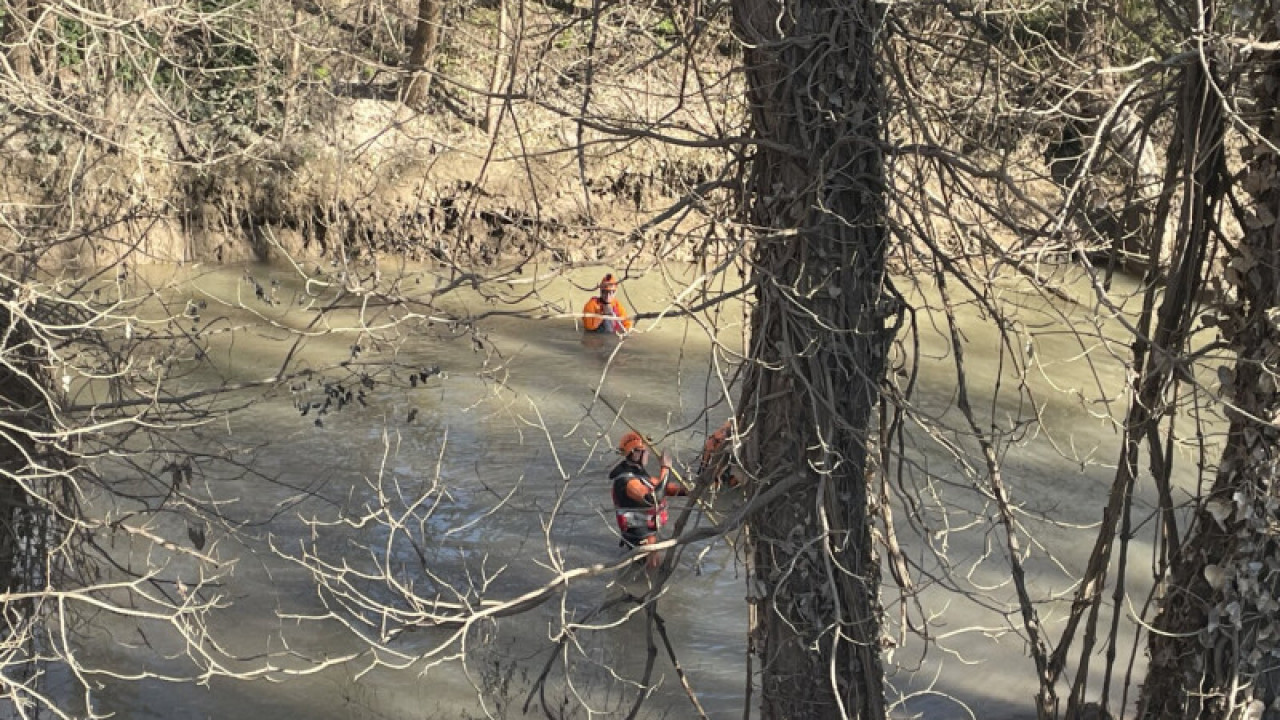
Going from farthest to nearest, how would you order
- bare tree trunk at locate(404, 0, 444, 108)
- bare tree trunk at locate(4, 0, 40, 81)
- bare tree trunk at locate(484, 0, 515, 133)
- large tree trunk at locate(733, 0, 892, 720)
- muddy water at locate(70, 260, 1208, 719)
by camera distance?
1. bare tree trunk at locate(404, 0, 444, 108)
2. muddy water at locate(70, 260, 1208, 719)
3. bare tree trunk at locate(4, 0, 40, 81)
4. bare tree trunk at locate(484, 0, 515, 133)
5. large tree trunk at locate(733, 0, 892, 720)

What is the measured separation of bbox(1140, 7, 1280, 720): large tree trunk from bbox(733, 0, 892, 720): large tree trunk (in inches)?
49.3

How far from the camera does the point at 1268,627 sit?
5.29 m

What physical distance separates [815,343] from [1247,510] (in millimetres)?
1795

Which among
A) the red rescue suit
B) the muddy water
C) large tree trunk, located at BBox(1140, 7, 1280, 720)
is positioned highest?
large tree trunk, located at BBox(1140, 7, 1280, 720)

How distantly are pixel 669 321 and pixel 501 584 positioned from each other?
6874 millimetres

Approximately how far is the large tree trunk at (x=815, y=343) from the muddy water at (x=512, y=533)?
292 mm

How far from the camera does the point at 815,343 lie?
17.3ft

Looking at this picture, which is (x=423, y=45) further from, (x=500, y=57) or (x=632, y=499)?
(x=632, y=499)

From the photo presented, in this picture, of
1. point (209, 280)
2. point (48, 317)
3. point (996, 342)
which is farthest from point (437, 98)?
point (48, 317)

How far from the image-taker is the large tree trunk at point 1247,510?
520 cm

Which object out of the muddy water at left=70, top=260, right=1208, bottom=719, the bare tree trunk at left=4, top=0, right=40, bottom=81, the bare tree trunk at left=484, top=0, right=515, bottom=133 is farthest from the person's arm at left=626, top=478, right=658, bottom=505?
the bare tree trunk at left=4, top=0, right=40, bottom=81

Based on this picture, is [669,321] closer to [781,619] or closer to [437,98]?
[437,98]

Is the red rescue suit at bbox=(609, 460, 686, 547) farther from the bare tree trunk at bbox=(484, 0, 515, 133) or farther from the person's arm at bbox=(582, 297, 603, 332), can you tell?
the person's arm at bbox=(582, 297, 603, 332)

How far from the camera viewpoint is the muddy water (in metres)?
7.43
